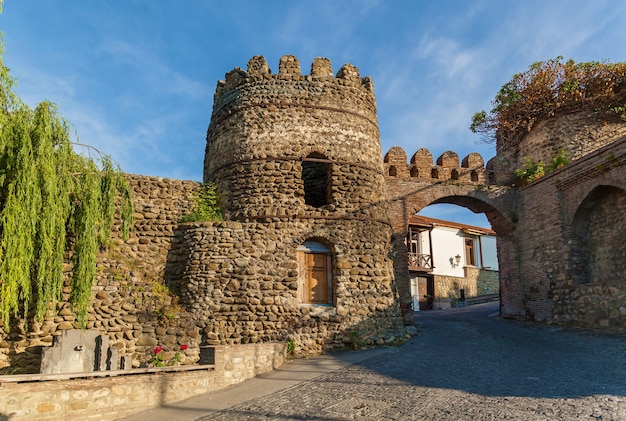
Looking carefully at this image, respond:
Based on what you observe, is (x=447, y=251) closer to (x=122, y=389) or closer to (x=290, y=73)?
(x=290, y=73)

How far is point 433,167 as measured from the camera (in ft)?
49.9

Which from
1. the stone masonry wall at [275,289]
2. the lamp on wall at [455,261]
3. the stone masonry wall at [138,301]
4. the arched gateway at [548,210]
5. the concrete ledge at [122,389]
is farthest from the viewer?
the lamp on wall at [455,261]

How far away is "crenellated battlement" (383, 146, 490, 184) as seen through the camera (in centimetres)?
1487

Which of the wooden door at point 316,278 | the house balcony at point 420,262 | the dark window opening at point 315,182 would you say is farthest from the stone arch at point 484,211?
the house balcony at point 420,262

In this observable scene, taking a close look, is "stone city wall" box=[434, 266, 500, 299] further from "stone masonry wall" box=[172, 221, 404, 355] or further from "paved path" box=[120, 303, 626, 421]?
"stone masonry wall" box=[172, 221, 404, 355]

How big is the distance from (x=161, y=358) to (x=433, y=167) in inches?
374

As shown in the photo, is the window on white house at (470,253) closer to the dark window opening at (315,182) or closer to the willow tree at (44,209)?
the dark window opening at (315,182)

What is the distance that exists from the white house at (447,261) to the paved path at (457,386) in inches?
616

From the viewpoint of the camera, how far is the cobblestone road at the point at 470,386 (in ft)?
20.0

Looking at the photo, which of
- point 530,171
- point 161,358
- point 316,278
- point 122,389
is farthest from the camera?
point 530,171

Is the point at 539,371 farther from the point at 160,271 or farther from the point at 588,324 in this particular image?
the point at 160,271

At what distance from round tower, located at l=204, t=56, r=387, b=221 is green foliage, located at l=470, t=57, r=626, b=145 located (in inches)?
221

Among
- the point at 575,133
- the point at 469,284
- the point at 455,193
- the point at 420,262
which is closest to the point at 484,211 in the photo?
the point at 455,193

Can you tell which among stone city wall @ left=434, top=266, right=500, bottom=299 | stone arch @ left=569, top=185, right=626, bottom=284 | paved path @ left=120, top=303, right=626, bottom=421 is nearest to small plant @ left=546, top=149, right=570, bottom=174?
stone arch @ left=569, top=185, right=626, bottom=284
